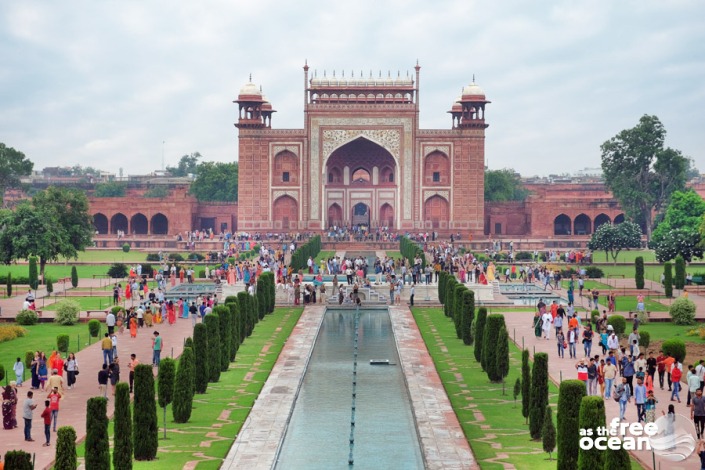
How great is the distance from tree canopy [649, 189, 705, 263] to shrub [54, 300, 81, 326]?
71.5ft

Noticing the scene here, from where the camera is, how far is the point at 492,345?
19.9 m

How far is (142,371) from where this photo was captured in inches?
575

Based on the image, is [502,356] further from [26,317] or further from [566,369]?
[26,317]

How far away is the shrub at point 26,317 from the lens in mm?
26656

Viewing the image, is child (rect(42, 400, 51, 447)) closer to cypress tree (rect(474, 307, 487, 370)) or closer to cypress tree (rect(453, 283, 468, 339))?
cypress tree (rect(474, 307, 487, 370))

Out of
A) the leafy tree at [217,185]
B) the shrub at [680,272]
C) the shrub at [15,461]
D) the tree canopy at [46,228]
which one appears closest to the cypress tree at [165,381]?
the shrub at [15,461]

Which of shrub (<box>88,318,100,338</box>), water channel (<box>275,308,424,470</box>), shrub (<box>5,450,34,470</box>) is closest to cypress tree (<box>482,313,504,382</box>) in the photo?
water channel (<box>275,308,424,470</box>)

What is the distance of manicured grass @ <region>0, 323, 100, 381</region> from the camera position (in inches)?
861

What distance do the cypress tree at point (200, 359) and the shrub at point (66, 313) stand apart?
923cm

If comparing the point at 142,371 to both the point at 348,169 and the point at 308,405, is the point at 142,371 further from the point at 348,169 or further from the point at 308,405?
the point at 348,169

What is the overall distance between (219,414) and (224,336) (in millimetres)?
4271

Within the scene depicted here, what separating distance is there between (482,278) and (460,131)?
2436cm

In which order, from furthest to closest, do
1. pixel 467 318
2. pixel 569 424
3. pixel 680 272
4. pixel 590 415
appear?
pixel 680 272 < pixel 467 318 < pixel 569 424 < pixel 590 415

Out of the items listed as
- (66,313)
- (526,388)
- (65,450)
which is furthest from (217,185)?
(65,450)
